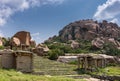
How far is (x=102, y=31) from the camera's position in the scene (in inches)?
4978

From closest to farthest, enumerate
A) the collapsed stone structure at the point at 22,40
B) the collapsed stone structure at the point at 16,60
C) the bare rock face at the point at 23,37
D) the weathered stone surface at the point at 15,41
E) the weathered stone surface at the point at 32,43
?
the collapsed stone structure at the point at 16,60 < the weathered stone surface at the point at 15,41 < the collapsed stone structure at the point at 22,40 < the bare rock face at the point at 23,37 < the weathered stone surface at the point at 32,43

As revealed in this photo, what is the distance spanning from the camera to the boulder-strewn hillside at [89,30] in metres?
124

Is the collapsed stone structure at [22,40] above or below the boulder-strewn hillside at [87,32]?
below

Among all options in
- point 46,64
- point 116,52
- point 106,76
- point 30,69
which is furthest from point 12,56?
point 116,52

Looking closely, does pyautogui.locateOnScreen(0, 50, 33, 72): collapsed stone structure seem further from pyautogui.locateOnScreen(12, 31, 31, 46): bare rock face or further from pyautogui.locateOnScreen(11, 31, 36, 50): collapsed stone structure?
pyautogui.locateOnScreen(12, 31, 31, 46): bare rock face

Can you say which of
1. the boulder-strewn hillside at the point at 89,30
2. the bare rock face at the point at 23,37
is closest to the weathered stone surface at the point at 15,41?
the bare rock face at the point at 23,37

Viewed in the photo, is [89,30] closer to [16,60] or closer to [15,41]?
[15,41]

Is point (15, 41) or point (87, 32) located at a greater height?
point (87, 32)

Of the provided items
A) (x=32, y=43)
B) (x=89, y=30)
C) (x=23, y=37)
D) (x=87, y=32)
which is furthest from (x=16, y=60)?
(x=89, y=30)

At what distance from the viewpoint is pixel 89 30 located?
12688 cm

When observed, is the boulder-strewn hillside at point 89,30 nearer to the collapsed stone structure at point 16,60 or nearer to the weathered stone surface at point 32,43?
the weathered stone surface at point 32,43

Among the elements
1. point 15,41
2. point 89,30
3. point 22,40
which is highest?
point 89,30

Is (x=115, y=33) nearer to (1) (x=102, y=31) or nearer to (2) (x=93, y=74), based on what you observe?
(1) (x=102, y=31)

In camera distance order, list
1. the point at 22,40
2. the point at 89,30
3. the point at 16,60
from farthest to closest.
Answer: the point at 89,30
the point at 22,40
the point at 16,60
